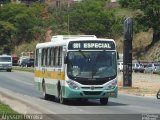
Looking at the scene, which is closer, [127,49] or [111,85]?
[111,85]

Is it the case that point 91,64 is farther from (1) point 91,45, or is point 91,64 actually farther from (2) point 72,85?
(2) point 72,85

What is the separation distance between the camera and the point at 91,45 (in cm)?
2742

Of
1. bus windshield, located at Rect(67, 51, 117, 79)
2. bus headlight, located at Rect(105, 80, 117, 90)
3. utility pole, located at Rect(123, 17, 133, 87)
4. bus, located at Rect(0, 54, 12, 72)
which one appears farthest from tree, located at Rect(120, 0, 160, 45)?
bus headlight, located at Rect(105, 80, 117, 90)

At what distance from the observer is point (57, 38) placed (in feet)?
98.0

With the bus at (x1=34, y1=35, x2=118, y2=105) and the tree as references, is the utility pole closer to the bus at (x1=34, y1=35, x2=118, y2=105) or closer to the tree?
the bus at (x1=34, y1=35, x2=118, y2=105)

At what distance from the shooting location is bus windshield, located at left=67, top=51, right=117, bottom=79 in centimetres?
2686

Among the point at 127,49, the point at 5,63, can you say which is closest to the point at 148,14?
the point at 5,63

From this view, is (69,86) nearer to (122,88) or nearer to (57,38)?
(57,38)

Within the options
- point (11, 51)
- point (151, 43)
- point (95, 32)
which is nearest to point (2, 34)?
point (11, 51)

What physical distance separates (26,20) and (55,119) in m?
114

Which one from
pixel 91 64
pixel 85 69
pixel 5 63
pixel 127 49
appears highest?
pixel 91 64

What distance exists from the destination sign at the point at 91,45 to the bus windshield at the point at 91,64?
0.65 ft

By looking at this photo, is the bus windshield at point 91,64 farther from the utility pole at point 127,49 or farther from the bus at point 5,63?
the bus at point 5,63

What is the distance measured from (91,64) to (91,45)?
946mm
